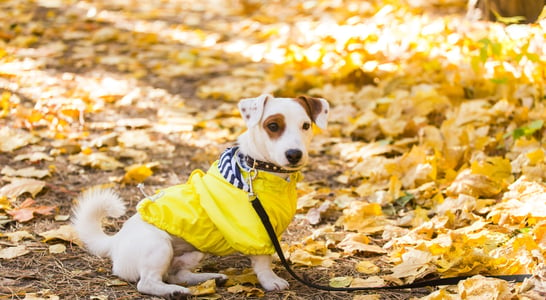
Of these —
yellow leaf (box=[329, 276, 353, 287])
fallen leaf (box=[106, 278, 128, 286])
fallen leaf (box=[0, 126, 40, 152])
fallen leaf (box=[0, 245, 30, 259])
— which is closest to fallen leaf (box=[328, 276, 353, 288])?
yellow leaf (box=[329, 276, 353, 287])

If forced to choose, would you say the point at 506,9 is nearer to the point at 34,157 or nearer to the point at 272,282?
the point at 272,282

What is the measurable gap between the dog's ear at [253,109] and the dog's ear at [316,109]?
21 cm

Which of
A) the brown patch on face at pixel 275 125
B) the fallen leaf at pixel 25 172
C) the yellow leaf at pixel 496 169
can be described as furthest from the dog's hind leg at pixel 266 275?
the fallen leaf at pixel 25 172

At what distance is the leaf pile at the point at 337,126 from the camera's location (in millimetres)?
3258

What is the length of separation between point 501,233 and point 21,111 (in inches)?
167

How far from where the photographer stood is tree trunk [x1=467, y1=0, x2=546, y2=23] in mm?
5591

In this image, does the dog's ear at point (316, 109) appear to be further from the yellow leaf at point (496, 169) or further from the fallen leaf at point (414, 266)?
the yellow leaf at point (496, 169)

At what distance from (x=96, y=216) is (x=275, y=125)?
1.04 m

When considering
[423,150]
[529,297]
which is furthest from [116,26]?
[529,297]

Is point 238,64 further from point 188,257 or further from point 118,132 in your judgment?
point 188,257

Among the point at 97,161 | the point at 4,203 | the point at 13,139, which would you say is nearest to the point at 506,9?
the point at 97,161

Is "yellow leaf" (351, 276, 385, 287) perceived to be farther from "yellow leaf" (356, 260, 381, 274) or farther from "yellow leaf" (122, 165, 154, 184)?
"yellow leaf" (122, 165, 154, 184)

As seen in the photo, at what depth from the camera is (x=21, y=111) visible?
18.1ft

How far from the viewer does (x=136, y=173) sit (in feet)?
14.3
